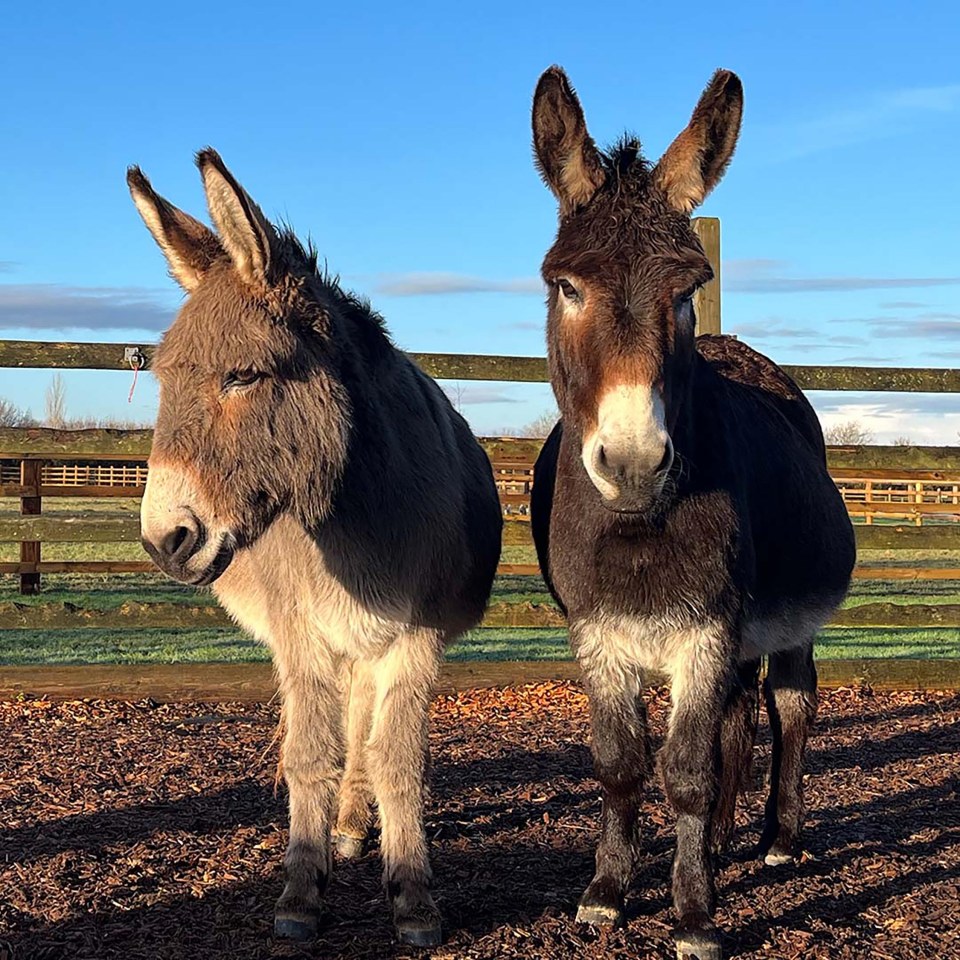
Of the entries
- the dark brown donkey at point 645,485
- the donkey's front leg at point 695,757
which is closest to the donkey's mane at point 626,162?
the dark brown donkey at point 645,485

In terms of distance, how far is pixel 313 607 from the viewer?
398 centimetres

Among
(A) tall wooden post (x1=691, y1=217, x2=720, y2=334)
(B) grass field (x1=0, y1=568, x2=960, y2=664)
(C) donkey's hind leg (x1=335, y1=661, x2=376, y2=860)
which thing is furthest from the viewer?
(B) grass field (x1=0, y1=568, x2=960, y2=664)

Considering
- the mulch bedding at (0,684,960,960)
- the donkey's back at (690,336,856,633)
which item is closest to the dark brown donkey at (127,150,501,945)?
the mulch bedding at (0,684,960,960)

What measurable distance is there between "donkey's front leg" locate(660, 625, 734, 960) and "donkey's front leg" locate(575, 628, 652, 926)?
0.64 ft

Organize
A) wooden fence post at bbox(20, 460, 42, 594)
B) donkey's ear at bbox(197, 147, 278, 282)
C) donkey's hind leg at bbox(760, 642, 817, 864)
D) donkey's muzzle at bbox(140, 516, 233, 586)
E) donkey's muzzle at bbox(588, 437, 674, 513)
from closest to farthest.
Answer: donkey's muzzle at bbox(588, 437, 674, 513) → donkey's muzzle at bbox(140, 516, 233, 586) → donkey's ear at bbox(197, 147, 278, 282) → donkey's hind leg at bbox(760, 642, 817, 864) → wooden fence post at bbox(20, 460, 42, 594)

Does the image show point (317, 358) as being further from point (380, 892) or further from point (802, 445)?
point (802, 445)

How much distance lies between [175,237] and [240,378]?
59cm

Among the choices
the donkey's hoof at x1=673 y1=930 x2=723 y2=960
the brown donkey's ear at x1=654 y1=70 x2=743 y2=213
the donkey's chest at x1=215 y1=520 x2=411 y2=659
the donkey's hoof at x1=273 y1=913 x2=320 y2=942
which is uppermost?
the brown donkey's ear at x1=654 y1=70 x2=743 y2=213

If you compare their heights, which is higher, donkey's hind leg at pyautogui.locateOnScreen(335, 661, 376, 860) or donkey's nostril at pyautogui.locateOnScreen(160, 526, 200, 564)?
donkey's nostril at pyautogui.locateOnScreen(160, 526, 200, 564)

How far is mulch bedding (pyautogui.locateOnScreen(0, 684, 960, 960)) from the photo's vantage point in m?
3.77

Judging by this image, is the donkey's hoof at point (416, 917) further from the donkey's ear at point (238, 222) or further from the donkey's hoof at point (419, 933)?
the donkey's ear at point (238, 222)

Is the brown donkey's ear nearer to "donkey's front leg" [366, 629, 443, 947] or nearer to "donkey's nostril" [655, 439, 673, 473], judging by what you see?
"donkey's nostril" [655, 439, 673, 473]

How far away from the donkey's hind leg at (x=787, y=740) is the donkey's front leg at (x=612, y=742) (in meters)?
1.08

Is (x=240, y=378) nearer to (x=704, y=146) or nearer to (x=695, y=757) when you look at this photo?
(x=704, y=146)
